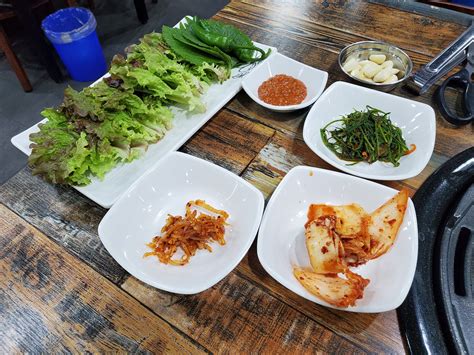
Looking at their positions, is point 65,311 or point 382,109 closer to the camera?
point 65,311

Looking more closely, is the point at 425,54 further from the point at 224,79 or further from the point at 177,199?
the point at 177,199

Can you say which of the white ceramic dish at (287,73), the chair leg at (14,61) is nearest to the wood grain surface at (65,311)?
the white ceramic dish at (287,73)

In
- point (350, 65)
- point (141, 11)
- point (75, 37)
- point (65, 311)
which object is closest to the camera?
point (65, 311)

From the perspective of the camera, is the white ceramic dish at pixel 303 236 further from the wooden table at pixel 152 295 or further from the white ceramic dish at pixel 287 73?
the white ceramic dish at pixel 287 73

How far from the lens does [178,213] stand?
1.39 meters

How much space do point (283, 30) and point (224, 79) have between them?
2.14 feet

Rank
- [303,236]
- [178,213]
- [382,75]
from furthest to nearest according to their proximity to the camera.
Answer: [382,75], [178,213], [303,236]

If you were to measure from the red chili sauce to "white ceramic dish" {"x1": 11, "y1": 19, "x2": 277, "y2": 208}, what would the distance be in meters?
0.15

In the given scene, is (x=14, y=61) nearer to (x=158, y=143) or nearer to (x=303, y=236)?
(x=158, y=143)

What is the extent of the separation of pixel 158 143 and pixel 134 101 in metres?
0.23

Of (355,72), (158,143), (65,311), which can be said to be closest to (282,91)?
(355,72)

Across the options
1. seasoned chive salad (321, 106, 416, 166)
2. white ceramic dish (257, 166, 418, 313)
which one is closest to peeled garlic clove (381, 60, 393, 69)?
seasoned chive salad (321, 106, 416, 166)

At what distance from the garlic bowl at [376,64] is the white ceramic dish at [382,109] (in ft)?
0.43

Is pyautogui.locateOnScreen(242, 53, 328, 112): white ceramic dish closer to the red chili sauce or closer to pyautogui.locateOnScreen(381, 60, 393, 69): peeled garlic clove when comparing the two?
the red chili sauce
